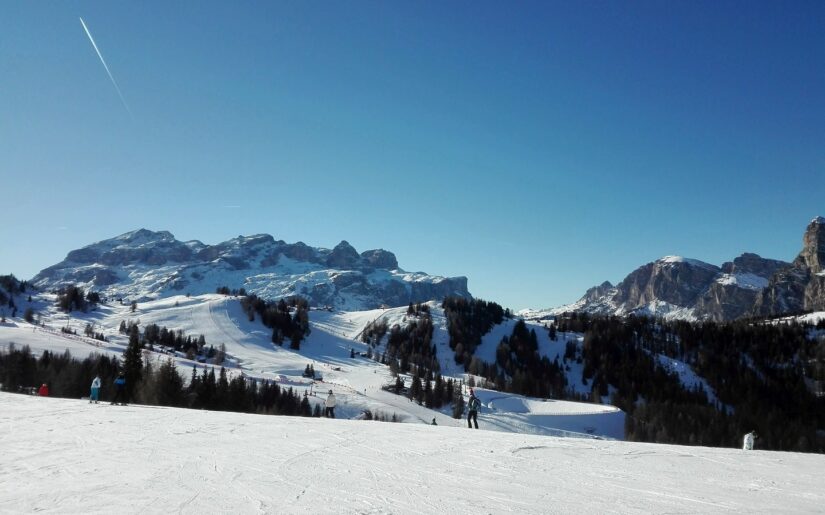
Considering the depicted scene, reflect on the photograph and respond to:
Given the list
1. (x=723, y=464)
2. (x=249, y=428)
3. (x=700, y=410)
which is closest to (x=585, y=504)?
(x=723, y=464)

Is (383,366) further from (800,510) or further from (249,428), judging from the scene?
(800,510)

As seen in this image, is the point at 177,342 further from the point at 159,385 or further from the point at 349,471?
the point at 349,471

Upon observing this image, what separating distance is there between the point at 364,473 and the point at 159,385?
68721 mm

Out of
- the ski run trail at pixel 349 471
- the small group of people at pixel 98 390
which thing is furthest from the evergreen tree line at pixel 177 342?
→ the ski run trail at pixel 349 471

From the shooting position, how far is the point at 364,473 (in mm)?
12930

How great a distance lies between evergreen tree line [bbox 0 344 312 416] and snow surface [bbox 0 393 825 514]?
5557 cm

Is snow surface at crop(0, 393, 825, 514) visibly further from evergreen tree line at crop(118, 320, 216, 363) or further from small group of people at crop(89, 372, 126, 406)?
evergreen tree line at crop(118, 320, 216, 363)

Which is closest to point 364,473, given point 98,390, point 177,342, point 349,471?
point 349,471

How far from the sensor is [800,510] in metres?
10.9

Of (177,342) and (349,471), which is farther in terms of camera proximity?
(177,342)

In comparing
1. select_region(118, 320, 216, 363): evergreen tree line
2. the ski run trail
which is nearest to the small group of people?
the ski run trail

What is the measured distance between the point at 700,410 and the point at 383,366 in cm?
11226

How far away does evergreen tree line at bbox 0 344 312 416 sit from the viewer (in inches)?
2862

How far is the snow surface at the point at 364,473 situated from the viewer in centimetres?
1006
